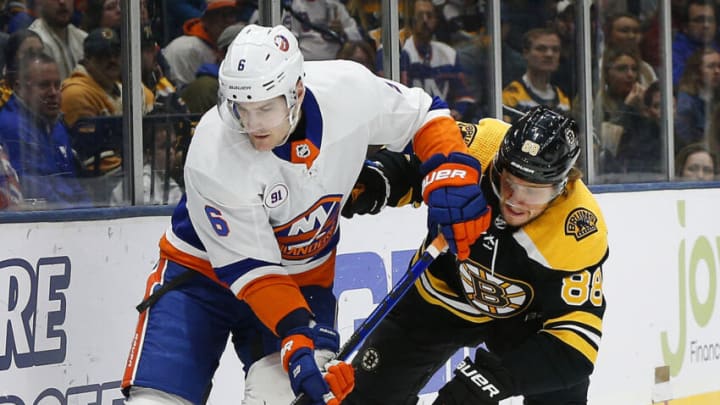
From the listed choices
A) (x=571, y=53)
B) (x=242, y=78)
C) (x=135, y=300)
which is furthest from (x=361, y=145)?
(x=571, y=53)

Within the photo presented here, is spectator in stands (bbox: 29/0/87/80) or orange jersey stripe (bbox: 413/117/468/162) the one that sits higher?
spectator in stands (bbox: 29/0/87/80)

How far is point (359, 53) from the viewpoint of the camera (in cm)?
388

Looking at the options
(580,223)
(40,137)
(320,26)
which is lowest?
(580,223)

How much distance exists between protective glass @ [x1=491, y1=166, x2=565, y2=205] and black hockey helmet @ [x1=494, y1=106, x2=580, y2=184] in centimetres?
2

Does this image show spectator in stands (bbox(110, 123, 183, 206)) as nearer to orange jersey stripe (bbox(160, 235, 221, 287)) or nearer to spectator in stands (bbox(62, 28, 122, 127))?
spectator in stands (bbox(62, 28, 122, 127))

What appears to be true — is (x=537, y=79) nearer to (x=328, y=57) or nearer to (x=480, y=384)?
(x=328, y=57)

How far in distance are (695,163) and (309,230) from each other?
10.1 ft

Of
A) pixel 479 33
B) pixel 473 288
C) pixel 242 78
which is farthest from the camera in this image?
pixel 479 33

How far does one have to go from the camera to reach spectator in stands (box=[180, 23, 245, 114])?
134 inches

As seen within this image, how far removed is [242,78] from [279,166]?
0.75 feet

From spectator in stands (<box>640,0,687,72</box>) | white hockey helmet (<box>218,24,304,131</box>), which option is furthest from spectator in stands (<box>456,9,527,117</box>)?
white hockey helmet (<box>218,24,304,131</box>)

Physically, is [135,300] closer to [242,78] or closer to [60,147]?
[60,147]

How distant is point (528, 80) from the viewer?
4.51 metres

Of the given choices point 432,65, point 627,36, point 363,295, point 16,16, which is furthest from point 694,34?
point 16,16
